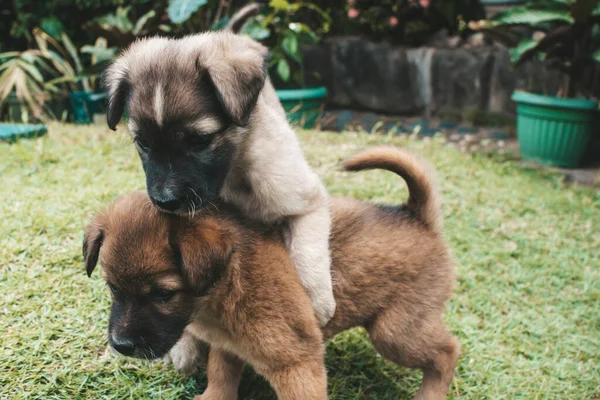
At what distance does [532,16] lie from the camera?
7094 mm

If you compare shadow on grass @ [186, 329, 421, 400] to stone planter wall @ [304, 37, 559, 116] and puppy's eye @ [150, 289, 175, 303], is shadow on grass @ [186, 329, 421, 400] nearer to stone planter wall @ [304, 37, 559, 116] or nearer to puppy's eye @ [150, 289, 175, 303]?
puppy's eye @ [150, 289, 175, 303]

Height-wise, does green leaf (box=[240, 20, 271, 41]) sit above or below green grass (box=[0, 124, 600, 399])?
above

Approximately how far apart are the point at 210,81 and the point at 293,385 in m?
1.34

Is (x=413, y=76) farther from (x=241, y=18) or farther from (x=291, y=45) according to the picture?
(x=241, y=18)

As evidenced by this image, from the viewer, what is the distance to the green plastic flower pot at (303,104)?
7609 mm

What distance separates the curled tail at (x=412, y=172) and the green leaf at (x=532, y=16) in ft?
17.2

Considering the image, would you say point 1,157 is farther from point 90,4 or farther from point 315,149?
point 90,4

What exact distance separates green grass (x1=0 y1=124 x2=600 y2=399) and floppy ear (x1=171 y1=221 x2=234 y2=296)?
0.82 meters

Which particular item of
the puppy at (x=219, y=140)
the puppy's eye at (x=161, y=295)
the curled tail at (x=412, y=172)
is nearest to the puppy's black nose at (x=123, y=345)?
the puppy's eye at (x=161, y=295)

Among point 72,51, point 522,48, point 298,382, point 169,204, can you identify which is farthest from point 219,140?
point 72,51

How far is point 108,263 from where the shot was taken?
6.98 ft

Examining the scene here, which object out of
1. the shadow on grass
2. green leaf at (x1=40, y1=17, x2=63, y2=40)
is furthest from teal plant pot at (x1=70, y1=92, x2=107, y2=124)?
the shadow on grass

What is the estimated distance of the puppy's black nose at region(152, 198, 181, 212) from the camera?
2121 millimetres

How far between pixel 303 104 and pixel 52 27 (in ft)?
15.0
